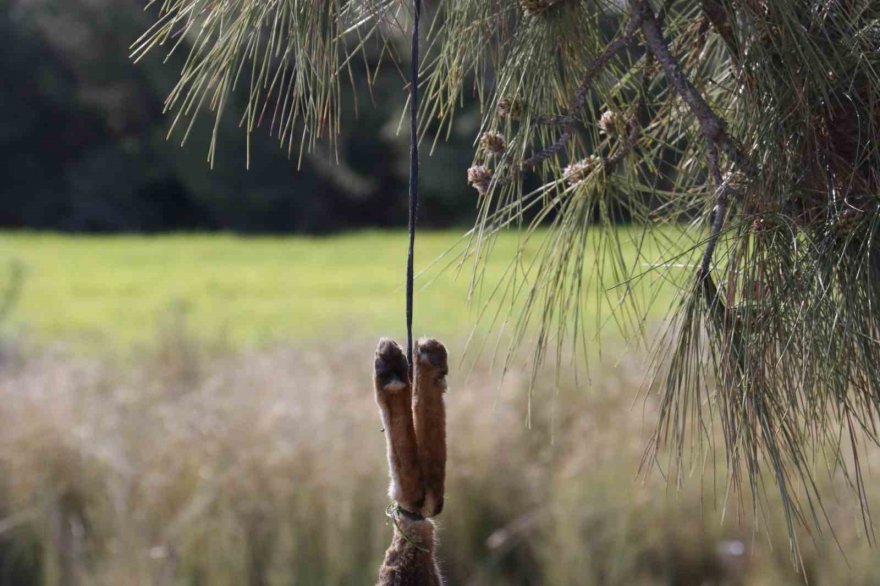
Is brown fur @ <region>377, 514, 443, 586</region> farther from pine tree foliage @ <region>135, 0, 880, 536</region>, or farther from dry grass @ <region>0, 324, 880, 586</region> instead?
dry grass @ <region>0, 324, 880, 586</region>

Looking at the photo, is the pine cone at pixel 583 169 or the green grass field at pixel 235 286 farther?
the green grass field at pixel 235 286

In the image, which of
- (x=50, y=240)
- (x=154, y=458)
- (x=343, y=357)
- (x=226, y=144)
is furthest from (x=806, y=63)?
(x=50, y=240)

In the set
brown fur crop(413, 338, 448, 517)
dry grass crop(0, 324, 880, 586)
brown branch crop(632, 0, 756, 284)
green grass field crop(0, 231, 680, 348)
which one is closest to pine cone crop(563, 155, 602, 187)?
brown branch crop(632, 0, 756, 284)

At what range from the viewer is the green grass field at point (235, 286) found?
5539 mm

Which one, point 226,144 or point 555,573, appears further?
point 226,144

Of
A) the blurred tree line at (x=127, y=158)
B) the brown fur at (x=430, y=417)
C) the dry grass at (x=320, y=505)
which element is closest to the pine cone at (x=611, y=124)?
the brown fur at (x=430, y=417)

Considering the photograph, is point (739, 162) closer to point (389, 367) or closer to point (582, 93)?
point (582, 93)

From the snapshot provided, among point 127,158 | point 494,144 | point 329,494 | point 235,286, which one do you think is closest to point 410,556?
point 494,144

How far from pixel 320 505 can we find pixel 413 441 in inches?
74.8

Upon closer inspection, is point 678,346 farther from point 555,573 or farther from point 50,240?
point 50,240

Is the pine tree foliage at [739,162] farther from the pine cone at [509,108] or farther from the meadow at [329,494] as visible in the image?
the meadow at [329,494]

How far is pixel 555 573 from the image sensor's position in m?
2.49

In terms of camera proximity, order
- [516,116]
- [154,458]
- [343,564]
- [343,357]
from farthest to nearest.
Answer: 1. [343,357]
2. [154,458]
3. [343,564]
4. [516,116]

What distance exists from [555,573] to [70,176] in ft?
27.9
